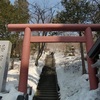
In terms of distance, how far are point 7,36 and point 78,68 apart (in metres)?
7.28

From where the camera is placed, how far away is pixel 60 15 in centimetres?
1866

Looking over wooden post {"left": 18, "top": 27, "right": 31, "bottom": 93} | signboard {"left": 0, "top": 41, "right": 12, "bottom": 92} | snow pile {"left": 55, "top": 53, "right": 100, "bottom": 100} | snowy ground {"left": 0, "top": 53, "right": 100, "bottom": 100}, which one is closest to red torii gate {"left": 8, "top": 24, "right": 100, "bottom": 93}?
wooden post {"left": 18, "top": 27, "right": 31, "bottom": 93}

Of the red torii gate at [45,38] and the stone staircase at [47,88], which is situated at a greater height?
the red torii gate at [45,38]

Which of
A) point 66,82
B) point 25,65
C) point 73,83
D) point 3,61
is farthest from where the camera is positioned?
point 66,82

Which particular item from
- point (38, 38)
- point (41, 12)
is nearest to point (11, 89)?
point (38, 38)

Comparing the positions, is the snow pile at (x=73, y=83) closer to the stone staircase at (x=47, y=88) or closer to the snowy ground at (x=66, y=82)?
the snowy ground at (x=66, y=82)

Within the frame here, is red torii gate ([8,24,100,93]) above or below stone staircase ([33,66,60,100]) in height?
above

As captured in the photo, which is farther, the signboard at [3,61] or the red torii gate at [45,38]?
the red torii gate at [45,38]

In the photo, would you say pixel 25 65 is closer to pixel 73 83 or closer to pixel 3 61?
pixel 3 61

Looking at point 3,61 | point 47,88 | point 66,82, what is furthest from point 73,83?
point 3,61

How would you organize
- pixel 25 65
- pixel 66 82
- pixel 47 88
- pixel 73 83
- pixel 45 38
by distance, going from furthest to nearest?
pixel 66 82, pixel 73 83, pixel 47 88, pixel 45 38, pixel 25 65

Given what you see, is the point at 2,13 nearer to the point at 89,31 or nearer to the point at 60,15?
the point at 60,15

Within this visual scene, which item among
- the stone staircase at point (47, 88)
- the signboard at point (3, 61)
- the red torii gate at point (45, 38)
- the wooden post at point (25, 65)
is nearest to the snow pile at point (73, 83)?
the stone staircase at point (47, 88)

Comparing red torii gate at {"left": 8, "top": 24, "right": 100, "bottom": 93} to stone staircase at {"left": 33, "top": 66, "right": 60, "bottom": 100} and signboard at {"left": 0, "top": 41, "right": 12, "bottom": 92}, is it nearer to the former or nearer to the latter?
signboard at {"left": 0, "top": 41, "right": 12, "bottom": 92}
